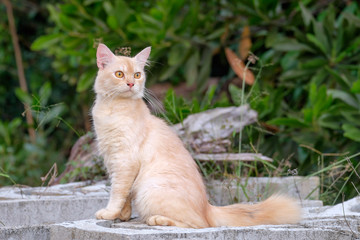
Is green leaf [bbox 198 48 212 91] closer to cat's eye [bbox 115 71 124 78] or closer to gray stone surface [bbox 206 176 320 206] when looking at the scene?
gray stone surface [bbox 206 176 320 206]

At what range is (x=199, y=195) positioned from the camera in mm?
2768

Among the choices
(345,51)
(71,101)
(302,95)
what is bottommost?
(71,101)

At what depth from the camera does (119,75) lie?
9.59ft

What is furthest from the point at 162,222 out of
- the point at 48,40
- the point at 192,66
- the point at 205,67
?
the point at 48,40

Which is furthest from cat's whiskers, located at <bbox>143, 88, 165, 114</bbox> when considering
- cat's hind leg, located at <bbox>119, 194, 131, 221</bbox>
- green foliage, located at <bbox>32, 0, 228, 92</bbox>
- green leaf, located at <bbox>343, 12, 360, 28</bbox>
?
green leaf, located at <bbox>343, 12, 360, 28</bbox>

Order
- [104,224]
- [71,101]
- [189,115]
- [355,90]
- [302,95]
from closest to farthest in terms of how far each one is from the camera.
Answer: [104,224], [355,90], [189,115], [302,95], [71,101]

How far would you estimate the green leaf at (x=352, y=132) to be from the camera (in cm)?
443

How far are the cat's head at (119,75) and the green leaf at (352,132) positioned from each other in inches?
87.4

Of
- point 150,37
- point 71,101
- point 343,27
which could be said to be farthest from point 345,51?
point 71,101

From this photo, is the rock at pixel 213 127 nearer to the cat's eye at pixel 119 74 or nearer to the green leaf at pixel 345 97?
the green leaf at pixel 345 97

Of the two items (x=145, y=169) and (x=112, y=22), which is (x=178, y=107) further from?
(x=145, y=169)

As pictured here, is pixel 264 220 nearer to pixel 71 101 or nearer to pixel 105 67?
pixel 105 67

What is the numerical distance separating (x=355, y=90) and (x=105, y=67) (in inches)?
97.0

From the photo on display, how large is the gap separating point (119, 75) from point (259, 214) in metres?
1.12
